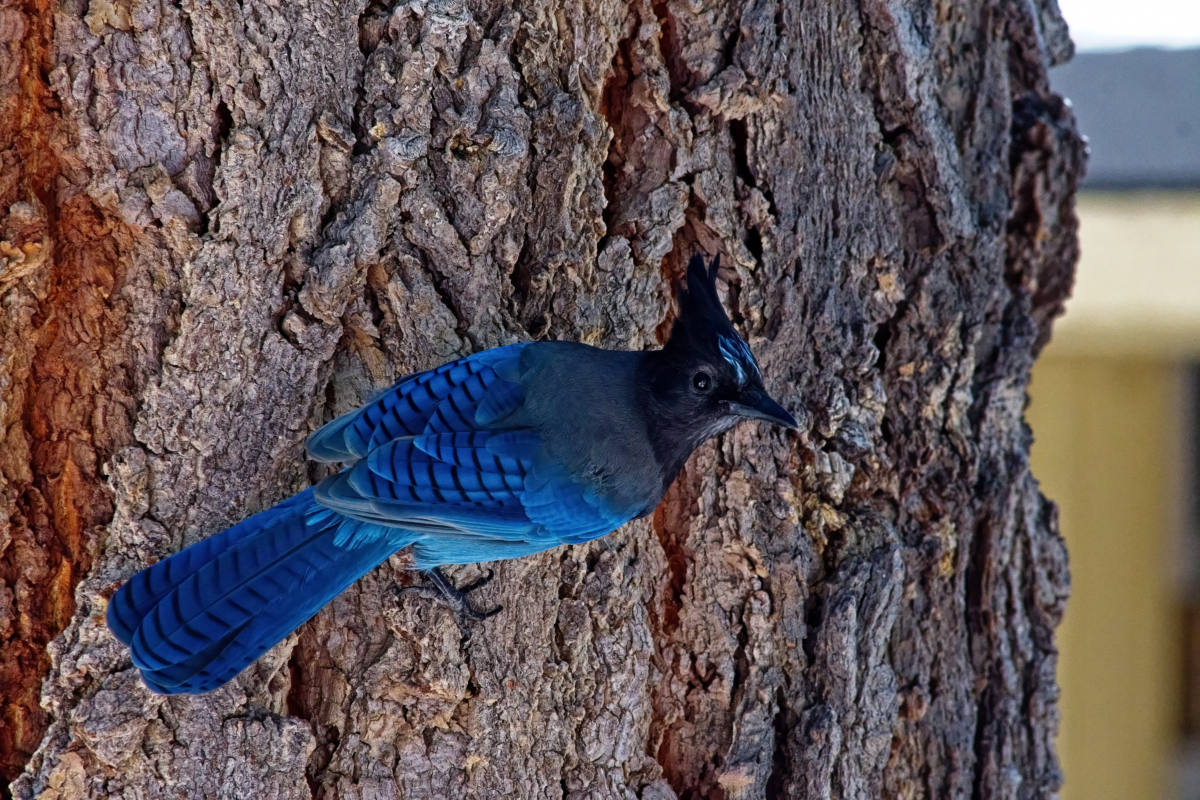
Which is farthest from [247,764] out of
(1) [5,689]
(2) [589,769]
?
(2) [589,769]

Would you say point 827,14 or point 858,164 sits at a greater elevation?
point 827,14

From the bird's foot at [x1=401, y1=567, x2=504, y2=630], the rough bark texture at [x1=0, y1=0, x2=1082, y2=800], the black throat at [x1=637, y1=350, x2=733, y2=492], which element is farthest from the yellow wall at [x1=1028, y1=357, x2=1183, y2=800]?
the bird's foot at [x1=401, y1=567, x2=504, y2=630]

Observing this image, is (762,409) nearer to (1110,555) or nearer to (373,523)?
(373,523)

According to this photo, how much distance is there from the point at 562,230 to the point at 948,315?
0.71 meters

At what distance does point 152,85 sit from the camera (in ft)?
5.45

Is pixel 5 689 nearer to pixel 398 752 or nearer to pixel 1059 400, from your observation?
pixel 398 752

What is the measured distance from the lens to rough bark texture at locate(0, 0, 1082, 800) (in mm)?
1677

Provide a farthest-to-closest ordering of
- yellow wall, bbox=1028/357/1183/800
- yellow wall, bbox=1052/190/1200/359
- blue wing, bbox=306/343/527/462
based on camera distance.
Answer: yellow wall, bbox=1028/357/1183/800 < yellow wall, bbox=1052/190/1200/359 < blue wing, bbox=306/343/527/462

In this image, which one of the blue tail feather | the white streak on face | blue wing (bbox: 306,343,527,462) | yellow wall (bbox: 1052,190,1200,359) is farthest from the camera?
yellow wall (bbox: 1052,190,1200,359)

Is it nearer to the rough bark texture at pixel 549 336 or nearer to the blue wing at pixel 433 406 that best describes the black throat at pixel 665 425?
the rough bark texture at pixel 549 336

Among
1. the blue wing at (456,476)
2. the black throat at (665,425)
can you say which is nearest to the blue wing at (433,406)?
the blue wing at (456,476)

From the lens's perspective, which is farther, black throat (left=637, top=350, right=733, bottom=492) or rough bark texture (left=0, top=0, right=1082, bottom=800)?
black throat (left=637, top=350, right=733, bottom=492)

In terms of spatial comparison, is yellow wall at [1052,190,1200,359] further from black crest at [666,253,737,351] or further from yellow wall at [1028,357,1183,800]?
black crest at [666,253,737,351]

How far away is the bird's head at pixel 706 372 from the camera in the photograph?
1811 mm
